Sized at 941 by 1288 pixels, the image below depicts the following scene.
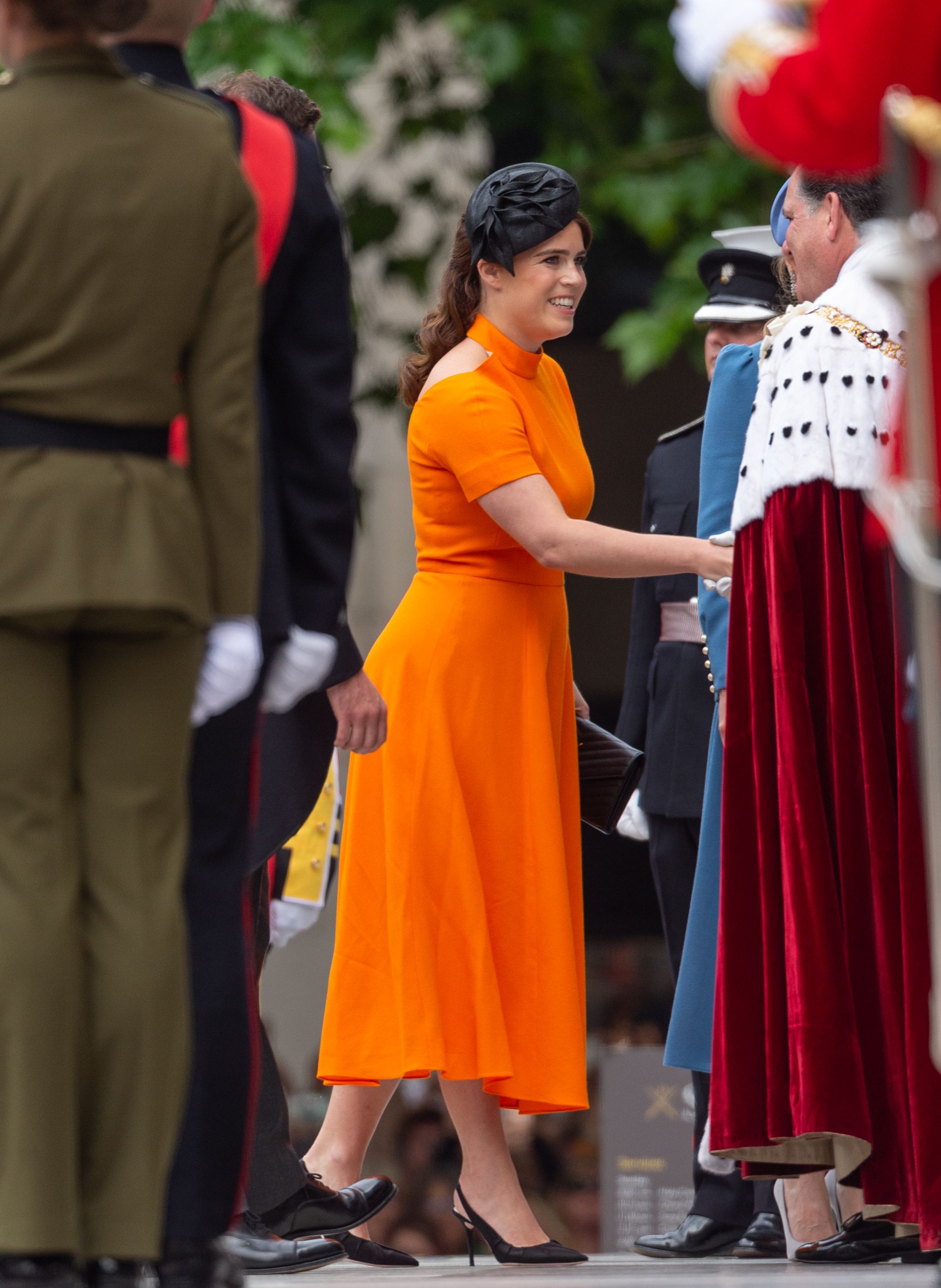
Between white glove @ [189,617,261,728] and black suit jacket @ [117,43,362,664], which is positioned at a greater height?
black suit jacket @ [117,43,362,664]

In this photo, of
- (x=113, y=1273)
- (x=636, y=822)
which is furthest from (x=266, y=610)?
(x=636, y=822)

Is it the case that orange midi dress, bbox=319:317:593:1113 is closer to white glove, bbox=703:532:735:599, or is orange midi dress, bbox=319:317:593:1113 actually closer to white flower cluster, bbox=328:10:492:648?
white glove, bbox=703:532:735:599

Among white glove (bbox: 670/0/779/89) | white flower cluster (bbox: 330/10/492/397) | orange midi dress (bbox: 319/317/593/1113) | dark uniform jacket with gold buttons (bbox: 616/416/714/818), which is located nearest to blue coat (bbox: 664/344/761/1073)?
orange midi dress (bbox: 319/317/593/1113)

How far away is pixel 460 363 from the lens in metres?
4.03

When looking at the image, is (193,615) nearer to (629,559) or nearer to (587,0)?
(629,559)

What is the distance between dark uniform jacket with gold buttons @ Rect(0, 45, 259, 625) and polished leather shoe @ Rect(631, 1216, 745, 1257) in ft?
7.65

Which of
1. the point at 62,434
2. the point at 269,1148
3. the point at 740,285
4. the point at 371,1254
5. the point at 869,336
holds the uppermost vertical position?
the point at 740,285

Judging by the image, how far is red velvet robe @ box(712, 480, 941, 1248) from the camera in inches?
129

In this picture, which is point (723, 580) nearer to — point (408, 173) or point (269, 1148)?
point (269, 1148)

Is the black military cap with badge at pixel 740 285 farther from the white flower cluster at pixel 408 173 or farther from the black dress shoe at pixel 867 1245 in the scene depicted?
the white flower cluster at pixel 408 173

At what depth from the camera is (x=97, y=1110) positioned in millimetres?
2250

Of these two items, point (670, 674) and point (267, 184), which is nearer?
point (267, 184)

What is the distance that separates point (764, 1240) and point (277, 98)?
2.47 meters

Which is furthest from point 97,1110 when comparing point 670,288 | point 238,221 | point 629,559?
point 670,288
